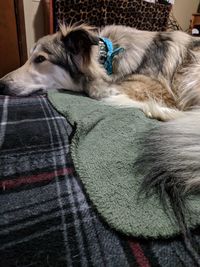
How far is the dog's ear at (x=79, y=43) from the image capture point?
1.44 meters

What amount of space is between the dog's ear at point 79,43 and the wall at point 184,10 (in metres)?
2.88

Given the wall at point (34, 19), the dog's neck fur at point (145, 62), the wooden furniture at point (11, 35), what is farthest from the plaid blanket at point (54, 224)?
the wall at point (34, 19)

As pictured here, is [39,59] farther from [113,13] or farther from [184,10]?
[184,10]

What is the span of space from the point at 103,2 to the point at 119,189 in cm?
186

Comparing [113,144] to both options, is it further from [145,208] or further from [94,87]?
[94,87]

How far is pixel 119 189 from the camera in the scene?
0.67 m

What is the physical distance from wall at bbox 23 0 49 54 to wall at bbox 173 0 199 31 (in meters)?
2.24

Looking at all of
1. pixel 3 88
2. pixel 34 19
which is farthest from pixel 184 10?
pixel 3 88

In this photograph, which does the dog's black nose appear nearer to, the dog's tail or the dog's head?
the dog's head

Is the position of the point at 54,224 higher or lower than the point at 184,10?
lower

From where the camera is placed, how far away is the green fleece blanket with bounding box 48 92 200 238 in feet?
1.89

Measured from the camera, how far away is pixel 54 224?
23.0 inches

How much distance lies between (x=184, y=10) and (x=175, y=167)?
156 inches

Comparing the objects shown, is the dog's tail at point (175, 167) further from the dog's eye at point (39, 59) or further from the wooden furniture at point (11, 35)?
the wooden furniture at point (11, 35)
